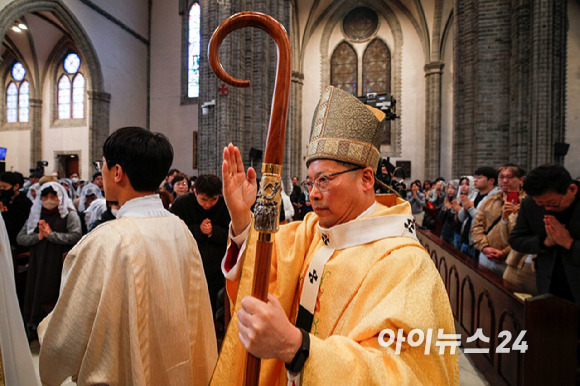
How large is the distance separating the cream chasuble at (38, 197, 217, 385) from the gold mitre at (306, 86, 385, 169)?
0.76 meters

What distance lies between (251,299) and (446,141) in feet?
52.6

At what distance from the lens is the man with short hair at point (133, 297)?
123 centimetres

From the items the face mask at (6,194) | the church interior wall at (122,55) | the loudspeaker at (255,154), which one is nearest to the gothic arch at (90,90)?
the church interior wall at (122,55)

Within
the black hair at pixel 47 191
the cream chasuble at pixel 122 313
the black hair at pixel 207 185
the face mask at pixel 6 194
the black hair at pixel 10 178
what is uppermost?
the black hair at pixel 10 178

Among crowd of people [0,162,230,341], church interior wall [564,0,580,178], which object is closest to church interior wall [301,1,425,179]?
church interior wall [564,0,580,178]

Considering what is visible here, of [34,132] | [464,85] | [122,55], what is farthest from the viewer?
[34,132]

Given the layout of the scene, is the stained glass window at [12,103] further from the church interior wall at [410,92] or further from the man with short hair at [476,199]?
the man with short hair at [476,199]

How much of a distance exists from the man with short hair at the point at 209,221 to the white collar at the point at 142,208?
1513 millimetres

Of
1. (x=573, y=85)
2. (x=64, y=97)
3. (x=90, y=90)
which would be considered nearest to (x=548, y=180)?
(x=573, y=85)

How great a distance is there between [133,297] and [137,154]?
0.57m

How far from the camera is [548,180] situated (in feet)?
8.01

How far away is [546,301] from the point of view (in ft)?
7.82

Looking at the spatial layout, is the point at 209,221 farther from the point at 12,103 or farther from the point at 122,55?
the point at 12,103

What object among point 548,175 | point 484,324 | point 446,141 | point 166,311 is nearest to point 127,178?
point 166,311
